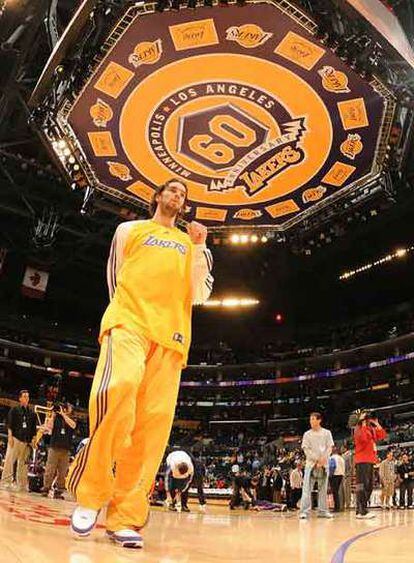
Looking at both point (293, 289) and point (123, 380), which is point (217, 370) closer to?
point (293, 289)

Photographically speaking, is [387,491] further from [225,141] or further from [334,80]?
[334,80]

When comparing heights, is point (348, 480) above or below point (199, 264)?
below

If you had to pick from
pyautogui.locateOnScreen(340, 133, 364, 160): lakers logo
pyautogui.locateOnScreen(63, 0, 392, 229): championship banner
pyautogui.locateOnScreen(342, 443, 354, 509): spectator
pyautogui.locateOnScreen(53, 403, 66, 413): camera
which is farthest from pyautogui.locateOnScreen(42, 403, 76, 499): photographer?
pyautogui.locateOnScreen(340, 133, 364, 160): lakers logo

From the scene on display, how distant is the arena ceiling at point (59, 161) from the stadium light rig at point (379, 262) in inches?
68.7

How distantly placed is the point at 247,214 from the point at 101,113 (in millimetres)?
5172

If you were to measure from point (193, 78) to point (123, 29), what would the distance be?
1902 millimetres

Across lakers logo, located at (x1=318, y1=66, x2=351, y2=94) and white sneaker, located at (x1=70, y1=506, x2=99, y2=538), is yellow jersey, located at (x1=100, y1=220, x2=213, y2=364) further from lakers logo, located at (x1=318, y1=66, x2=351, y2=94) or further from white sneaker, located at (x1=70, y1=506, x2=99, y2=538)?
lakers logo, located at (x1=318, y1=66, x2=351, y2=94)

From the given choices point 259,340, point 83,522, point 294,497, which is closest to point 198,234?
point 83,522

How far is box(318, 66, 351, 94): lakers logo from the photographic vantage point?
11852mm

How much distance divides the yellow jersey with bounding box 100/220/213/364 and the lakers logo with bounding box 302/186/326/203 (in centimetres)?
1232

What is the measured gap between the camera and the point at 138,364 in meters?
2.72

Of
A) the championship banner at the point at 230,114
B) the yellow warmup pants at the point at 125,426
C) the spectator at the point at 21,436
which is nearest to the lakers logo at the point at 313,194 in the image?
the championship banner at the point at 230,114

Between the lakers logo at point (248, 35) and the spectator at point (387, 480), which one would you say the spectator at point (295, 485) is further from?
the lakers logo at point (248, 35)

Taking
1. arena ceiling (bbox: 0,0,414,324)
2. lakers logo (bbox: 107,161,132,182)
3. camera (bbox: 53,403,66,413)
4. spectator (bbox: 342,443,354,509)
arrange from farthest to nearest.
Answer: lakers logo (bbox: 107,161,132,182), spectator (bbox: 342,443,354,509), arena ceiling (bbox: 0,0,414,324), camera (bbox: 53,403,66,413)
